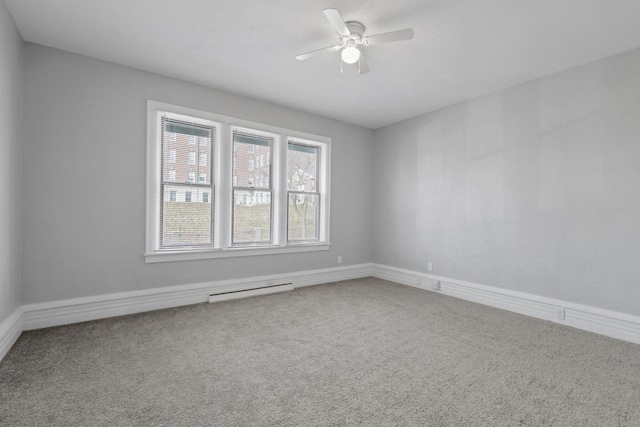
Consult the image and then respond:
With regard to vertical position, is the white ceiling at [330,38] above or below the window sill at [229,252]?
above

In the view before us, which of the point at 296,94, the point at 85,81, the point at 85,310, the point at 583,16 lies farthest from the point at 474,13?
the point at 85,310

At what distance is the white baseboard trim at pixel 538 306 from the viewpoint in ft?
9.75

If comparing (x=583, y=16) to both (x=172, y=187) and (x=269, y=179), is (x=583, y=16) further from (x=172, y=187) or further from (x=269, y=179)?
(x=172, y=187)

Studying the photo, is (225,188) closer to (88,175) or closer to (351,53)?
(88,175)

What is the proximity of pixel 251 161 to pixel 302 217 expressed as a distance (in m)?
1.27

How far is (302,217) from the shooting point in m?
5.08

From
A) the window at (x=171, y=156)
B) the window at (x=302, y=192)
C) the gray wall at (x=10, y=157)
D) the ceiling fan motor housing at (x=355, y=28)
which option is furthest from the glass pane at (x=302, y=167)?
the gray wall at (x=10, y=157)

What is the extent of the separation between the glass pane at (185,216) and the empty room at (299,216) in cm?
3

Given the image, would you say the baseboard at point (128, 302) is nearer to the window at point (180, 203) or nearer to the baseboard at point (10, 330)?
the baseboard at point (10, 330)

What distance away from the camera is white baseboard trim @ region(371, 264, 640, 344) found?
9.75ft

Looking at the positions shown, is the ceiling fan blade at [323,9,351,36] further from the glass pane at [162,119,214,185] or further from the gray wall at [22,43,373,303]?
the glass pane at [162,119,214,185]

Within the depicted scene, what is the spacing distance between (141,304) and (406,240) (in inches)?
158

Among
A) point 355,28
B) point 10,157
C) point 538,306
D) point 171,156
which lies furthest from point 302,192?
point 538,306

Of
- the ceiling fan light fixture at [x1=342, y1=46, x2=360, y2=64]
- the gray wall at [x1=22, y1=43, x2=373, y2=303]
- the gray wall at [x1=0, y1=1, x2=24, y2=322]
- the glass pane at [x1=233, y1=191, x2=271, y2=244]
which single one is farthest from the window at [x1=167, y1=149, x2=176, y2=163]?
the ceiling fan light fixture at [x1=342, y1=46, x2=360, y2=64]
